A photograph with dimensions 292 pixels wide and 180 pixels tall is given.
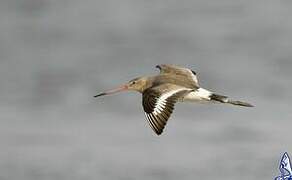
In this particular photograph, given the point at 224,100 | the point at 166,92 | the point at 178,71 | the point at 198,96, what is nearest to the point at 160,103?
the point at 166,92

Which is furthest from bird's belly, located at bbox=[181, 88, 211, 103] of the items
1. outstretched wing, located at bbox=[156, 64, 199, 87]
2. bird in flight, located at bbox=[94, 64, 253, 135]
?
outstretched wing, located at bbox=[156, 64, 199, 87]

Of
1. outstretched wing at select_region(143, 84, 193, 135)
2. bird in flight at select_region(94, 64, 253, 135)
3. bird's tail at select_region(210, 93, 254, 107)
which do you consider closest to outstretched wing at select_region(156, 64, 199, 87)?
bird in flight at select_region(94, 64, 253, 135)

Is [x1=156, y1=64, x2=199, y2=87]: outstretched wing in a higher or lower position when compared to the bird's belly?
lower

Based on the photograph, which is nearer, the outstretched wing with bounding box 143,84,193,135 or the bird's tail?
the outstretched wing with bounding box 143,84,193,135

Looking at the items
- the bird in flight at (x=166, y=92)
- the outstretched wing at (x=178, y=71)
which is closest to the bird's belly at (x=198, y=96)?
the bird in flight at (x=166, y=92)

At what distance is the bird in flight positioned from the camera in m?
34.7

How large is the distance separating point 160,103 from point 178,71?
5.06 metres

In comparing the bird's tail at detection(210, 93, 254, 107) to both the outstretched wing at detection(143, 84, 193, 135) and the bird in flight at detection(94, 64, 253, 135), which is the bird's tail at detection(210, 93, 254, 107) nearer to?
the bird in flight at detection(94, 64, 253, 135)

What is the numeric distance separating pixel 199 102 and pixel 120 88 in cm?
381

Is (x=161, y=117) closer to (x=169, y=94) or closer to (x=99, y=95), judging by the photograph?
(x=169, y=94)

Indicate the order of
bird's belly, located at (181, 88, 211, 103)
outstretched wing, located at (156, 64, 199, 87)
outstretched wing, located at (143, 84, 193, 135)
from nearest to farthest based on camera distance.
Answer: outstretched wing, located at (143, 84, 193, 135), bird's belly, located at (181, 88, 211, 103), outstretched wing, located at (156, 64, 199, 87)

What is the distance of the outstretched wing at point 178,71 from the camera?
129ft

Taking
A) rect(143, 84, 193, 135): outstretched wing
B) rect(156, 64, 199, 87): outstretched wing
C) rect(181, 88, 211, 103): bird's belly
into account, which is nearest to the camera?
rect(143, 84, 193, 135): outstretched wing

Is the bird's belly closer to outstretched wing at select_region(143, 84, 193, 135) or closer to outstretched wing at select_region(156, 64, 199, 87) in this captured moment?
outstretched wing at select_region(143, 84, 193, 135)
